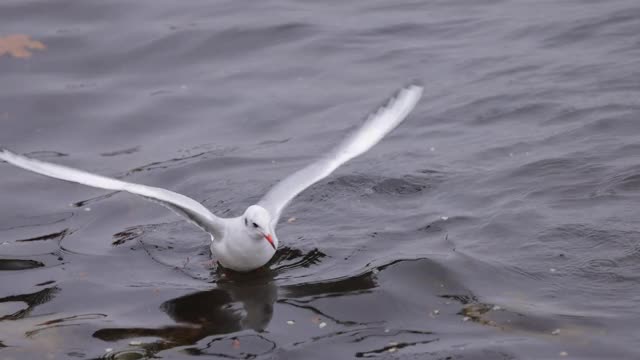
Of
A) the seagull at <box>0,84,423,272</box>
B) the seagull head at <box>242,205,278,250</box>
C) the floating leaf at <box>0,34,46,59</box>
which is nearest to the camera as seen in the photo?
the seagull head at <box>242,205,278,250</box>

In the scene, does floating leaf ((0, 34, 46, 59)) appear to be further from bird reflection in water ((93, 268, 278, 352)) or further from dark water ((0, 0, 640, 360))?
bird reflection in water ((93, 268, 278, 352))

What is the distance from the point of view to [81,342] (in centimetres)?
719

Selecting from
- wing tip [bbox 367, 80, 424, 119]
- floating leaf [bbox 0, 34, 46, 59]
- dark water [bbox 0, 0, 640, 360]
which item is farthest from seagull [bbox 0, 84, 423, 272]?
floating leaf [bbox 0, 34, 46, 59]

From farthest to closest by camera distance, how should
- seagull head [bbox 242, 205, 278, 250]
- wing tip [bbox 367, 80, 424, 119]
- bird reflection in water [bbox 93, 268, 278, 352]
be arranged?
wing tip [bbox 367, 80, 424, 119]
seagull head [bbox 242, 205, 278, 250]
bird reflection in water [bbox 93, 268, 278, 352]

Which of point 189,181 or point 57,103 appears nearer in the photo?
point 189,181

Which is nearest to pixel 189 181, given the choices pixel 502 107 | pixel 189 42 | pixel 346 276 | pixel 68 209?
pixel 68 209

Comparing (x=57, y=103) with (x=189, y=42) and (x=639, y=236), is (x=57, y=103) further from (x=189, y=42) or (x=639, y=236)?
(x=639, y=236)

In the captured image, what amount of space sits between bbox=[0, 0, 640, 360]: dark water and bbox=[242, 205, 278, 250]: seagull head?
418mm

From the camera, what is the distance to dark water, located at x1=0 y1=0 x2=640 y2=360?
285 inches

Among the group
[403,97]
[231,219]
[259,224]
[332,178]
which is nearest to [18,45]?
[332,178]

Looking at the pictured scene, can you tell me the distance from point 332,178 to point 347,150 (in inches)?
33.1

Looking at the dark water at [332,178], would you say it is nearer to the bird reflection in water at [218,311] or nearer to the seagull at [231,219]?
the bird reflection in water at [218,311]

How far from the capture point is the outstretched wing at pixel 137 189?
25.6 feet

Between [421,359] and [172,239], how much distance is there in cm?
281
